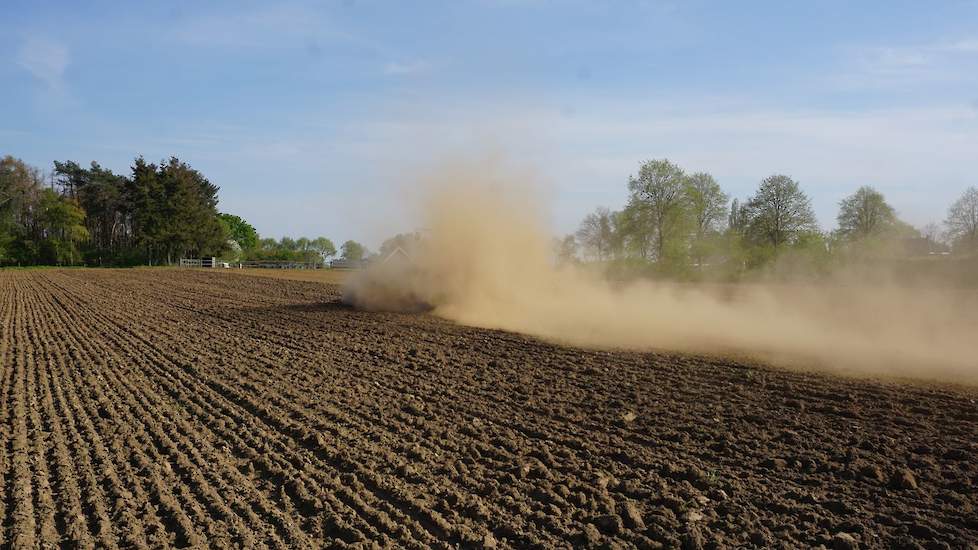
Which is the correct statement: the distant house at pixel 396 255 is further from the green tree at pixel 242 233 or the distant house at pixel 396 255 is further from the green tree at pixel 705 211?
the green tree at pixel 242 233

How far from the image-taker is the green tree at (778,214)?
4569 cm

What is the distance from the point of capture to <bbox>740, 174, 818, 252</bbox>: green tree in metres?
45.7

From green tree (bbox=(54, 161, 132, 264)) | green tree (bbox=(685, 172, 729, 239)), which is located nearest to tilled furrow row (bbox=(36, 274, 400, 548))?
green tree (bbox=(685, 172, 729, 239))

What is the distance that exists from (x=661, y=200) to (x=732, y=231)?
7411mm

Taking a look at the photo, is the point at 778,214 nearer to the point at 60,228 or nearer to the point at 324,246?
the point at 60,228

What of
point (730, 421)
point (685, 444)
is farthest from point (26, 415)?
point (730, 421)

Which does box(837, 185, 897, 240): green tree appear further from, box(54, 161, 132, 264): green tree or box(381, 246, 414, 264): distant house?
box(54, 161, 132, 264): green tree

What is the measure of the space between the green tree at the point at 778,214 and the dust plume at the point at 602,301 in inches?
601

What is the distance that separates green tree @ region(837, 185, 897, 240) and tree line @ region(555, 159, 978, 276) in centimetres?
7

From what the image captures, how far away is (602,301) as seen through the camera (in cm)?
2841

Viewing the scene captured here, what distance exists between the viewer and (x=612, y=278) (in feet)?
108

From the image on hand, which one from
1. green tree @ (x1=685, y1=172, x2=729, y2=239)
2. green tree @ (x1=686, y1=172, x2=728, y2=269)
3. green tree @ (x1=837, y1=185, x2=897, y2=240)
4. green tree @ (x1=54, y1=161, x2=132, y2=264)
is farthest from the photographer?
green tree @ (x1=54, y1=161, x2=132, y2=264)

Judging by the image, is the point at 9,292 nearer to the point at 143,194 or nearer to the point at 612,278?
the point at 612,278

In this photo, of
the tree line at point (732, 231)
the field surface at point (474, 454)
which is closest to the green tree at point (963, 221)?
the tree line at point (732, 231)
